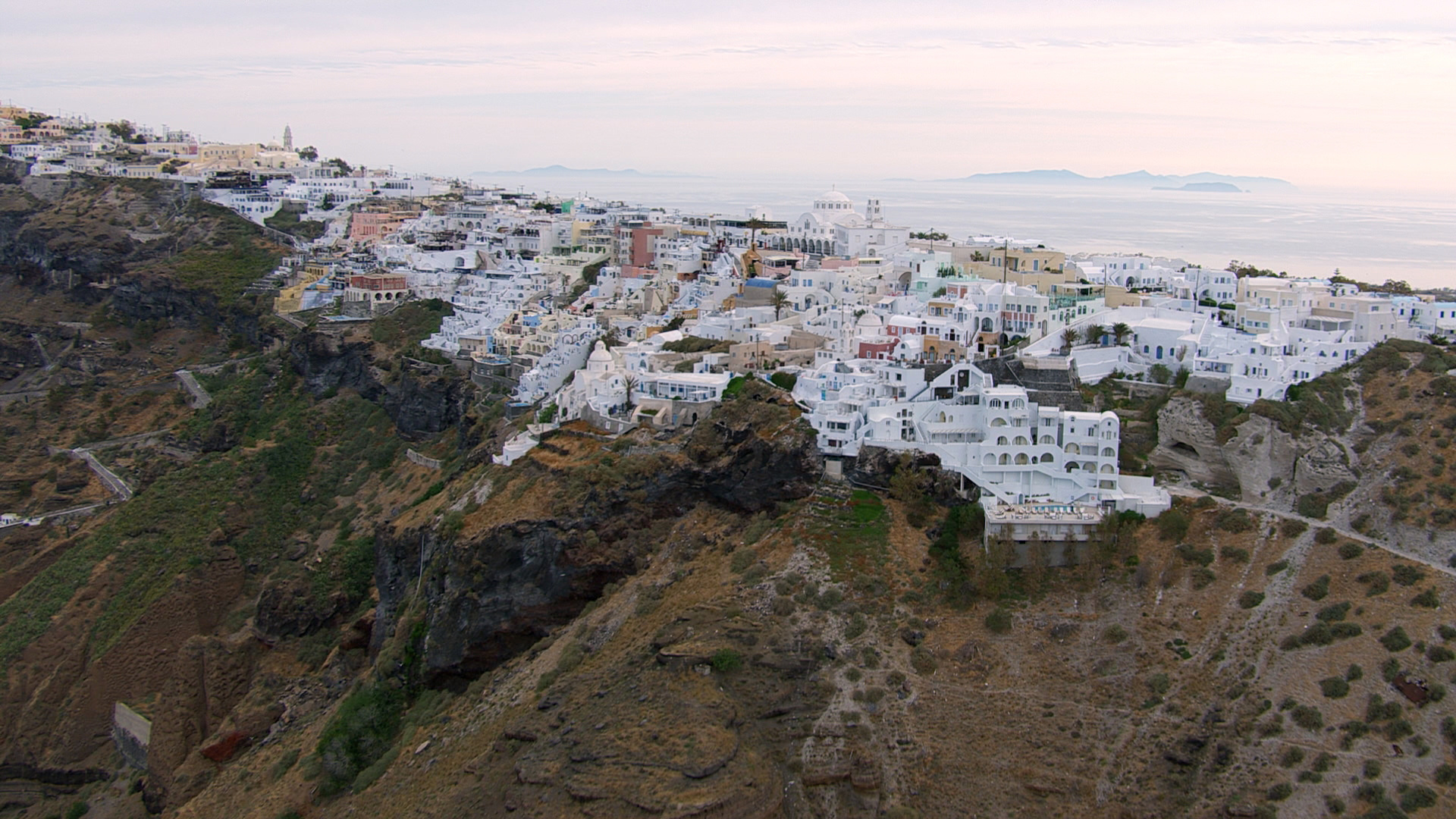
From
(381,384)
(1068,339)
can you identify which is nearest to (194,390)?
(381,384)

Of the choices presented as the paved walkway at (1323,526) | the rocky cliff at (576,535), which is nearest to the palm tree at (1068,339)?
the paved walkway at (1323,526)

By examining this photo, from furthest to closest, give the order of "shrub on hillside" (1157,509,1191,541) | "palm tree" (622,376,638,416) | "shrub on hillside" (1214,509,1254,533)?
"palm tree" (622,376,638,416), "shrub on hillside" (1214,509,1254,533), "shrub on hillside" (1157,509,1191,541)

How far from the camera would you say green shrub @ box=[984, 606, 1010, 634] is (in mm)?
31984

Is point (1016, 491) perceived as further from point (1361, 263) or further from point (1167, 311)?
point (1361, 263)

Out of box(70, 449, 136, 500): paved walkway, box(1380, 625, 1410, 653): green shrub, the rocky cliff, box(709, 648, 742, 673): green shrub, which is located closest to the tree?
Answer: the rocky cliff

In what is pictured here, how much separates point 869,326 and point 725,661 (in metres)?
17.7

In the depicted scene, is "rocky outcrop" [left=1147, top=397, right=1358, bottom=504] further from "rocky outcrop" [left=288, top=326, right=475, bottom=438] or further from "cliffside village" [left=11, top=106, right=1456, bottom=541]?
"rocky outcrop" [left=288, top=326, right=475, bottom=438]

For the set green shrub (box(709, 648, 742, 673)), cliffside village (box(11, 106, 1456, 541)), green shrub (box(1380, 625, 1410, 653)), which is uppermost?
cliffside village (box(11, 106, 1456, 541))

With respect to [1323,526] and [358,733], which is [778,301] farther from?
[358,733]

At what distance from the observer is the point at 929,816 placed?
27000 millimetres

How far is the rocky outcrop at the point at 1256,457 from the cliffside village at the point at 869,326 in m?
1.85

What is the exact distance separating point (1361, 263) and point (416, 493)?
199ft

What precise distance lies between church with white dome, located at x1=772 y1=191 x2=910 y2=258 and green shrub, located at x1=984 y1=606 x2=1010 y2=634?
30.7m

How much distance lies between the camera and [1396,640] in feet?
94.1
